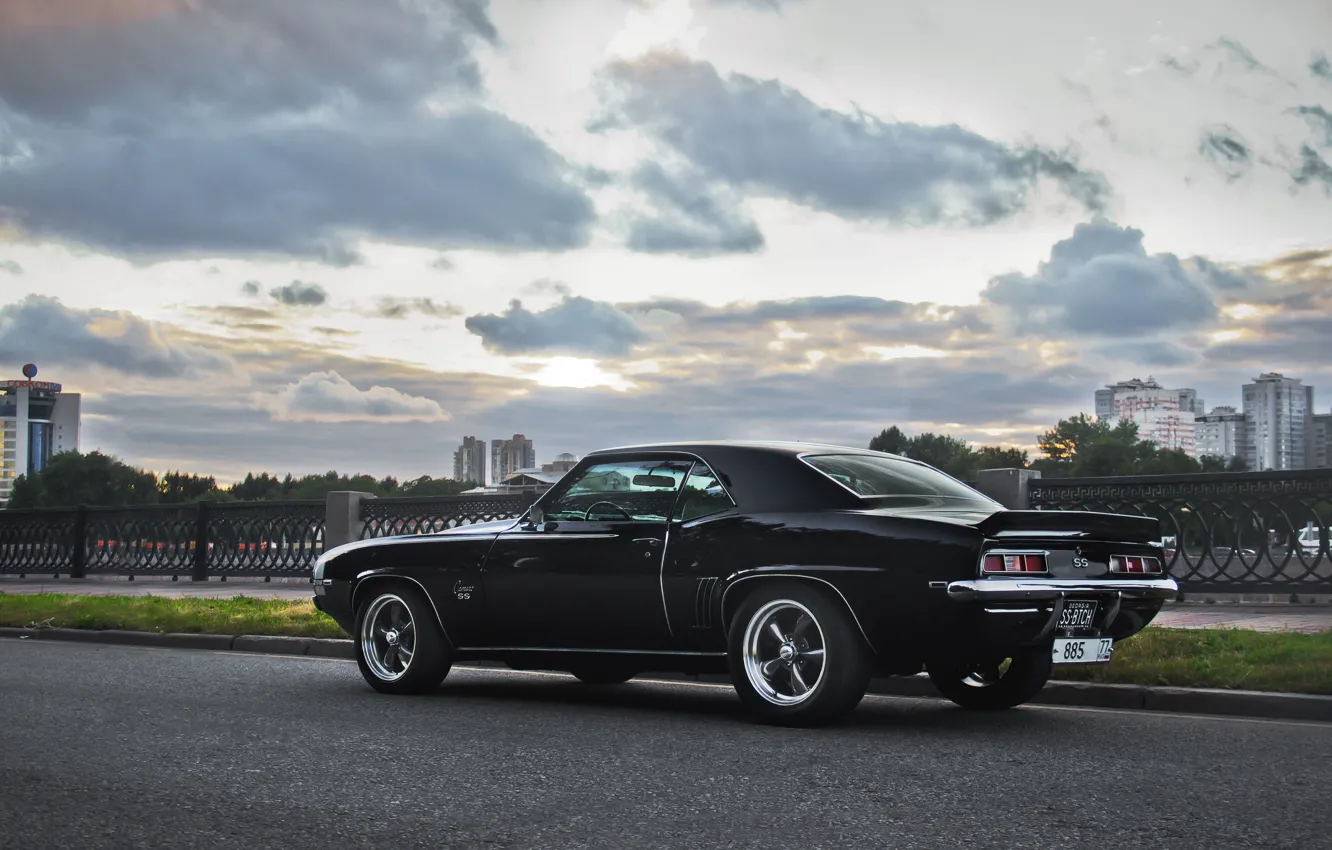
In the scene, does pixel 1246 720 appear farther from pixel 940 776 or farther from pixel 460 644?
pixel 460 644

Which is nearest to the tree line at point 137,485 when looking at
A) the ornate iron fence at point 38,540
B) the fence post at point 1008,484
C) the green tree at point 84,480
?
the green tree at point 84,480

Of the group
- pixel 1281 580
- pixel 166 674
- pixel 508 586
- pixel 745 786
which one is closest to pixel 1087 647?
pixel 745 786

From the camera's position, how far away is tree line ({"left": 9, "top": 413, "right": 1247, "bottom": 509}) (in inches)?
4894

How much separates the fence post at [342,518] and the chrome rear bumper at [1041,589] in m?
16.6

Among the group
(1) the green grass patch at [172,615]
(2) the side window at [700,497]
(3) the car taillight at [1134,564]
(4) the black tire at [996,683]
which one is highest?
(2) the side window at [700,497]

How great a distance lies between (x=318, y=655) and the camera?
12.4 metres

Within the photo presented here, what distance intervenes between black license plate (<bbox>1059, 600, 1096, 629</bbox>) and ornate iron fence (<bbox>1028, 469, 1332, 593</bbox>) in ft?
23.3

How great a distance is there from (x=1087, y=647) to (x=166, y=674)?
22.1ft

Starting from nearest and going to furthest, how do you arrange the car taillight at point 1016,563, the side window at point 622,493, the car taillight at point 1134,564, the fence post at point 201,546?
the car taillight at point 1016,563 < the car taillight at point 1134,564 < the side window at point 622,493 < the fence post at point 201,546

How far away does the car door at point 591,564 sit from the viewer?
25.9 feet

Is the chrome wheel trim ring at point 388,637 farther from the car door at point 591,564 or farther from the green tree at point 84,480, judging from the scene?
A: the green tree at point 84,480

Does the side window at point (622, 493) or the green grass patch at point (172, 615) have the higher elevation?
the side window at point (622, 493)

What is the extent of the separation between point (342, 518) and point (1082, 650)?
16928 millimetres

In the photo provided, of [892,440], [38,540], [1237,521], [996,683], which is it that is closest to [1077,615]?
[996,683]
